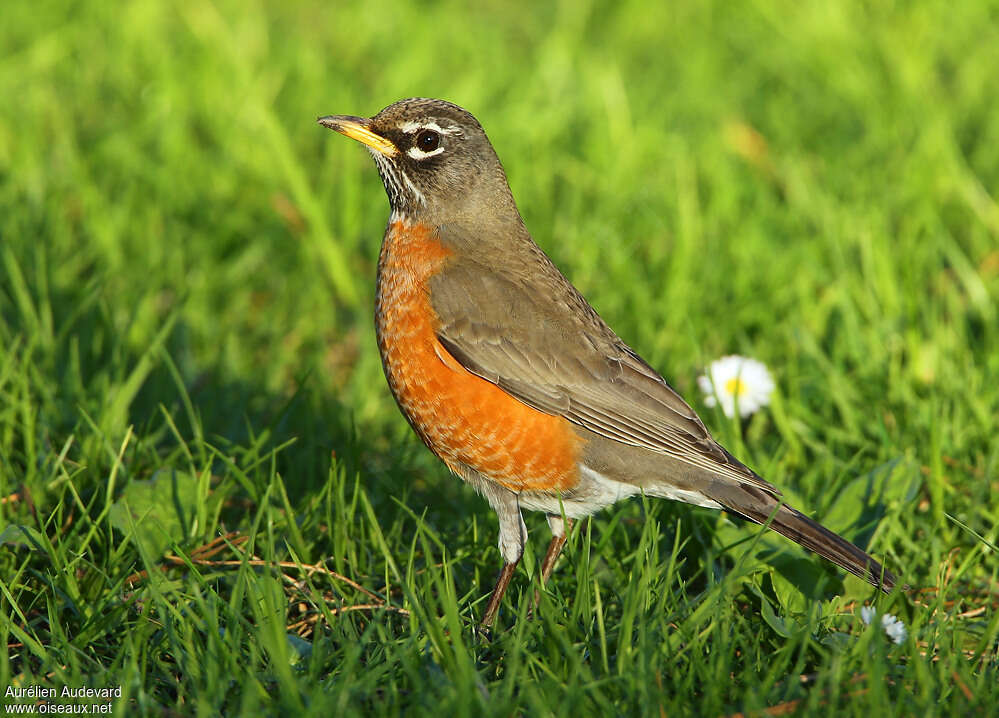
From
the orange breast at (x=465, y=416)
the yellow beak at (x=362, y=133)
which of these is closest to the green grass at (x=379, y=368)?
the orange breast at (x=465, y=416)

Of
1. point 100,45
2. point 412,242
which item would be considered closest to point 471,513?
point 412,242

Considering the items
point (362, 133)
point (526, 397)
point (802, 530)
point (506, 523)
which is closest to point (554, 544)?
point (506, 523)

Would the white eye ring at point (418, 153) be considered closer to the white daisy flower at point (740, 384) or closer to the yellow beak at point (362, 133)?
the yellow beak at point (362, 133)

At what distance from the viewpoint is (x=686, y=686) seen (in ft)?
10.7

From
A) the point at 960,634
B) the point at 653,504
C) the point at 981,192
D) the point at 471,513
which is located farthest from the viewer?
the point at 981,192

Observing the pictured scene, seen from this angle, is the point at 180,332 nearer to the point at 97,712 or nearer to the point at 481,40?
the point at 97,712

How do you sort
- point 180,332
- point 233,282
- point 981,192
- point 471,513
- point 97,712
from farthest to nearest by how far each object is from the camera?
point 981,192 → point 233,282 → point 180,332 → point 471,513 → point 97,712

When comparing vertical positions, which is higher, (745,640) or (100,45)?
(100,45)

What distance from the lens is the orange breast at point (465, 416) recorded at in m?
4.20

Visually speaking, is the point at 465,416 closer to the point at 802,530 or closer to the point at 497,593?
the point at 497,593

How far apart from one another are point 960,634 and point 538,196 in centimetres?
427

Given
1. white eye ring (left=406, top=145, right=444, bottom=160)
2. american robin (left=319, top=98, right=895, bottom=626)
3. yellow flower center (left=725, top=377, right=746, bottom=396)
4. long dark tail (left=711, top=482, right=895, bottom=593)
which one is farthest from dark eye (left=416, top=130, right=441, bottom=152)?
long dark tail (left=711, top=482, right=895, bottom=593)

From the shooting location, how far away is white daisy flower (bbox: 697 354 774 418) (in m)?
5.08

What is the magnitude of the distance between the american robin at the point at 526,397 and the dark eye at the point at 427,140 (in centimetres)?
27
